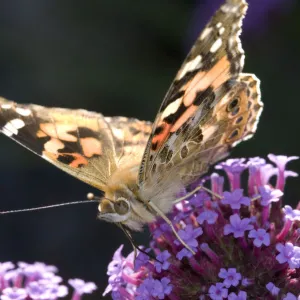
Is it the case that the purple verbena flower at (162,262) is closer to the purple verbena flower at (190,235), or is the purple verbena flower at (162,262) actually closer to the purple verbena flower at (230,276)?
the purple verbena flower at (190,235)

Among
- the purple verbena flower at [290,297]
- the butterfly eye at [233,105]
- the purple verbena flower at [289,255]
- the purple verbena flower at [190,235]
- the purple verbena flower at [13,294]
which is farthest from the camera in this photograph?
the butterfly eye at [233,105]

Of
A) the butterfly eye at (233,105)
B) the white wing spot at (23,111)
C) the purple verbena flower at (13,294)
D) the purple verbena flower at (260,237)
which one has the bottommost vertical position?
the purple verbena flower at (260,237)

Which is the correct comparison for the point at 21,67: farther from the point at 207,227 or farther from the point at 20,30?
the point at 207,227

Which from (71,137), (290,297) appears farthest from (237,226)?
(71,137)

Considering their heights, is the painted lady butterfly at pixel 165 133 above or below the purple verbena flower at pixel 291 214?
above

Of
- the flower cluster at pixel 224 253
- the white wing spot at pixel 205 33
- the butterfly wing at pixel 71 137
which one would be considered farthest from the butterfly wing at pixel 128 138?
the white wing spot at pixel 205 33

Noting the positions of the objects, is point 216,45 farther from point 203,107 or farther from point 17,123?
point 17,123

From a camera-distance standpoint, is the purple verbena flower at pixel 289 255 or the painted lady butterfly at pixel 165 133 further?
the painted lady butterfly at pixel 165 133

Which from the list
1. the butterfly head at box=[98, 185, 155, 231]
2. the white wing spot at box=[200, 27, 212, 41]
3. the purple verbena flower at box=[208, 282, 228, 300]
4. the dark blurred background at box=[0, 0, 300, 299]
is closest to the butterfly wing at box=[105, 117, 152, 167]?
the butterfly head at box=[98, 185, 155, 231]
